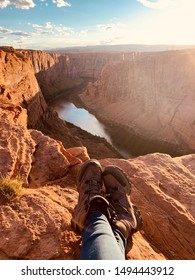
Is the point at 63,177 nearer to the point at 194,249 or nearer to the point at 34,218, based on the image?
the point at 34,218

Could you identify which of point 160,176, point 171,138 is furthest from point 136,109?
point 160,176

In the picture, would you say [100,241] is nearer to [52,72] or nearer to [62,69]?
[52,72]

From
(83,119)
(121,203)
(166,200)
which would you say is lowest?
(83,119)

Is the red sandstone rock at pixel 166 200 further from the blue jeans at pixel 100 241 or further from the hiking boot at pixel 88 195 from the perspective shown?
the blue jeans at pixel 100 241

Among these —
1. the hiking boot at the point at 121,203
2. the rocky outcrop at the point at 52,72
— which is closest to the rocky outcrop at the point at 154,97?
the rocky outcrop at the point at 52,72

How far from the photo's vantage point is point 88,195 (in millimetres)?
3842

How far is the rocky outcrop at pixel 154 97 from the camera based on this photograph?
3527 centimetres

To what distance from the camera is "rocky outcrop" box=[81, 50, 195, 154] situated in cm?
3527

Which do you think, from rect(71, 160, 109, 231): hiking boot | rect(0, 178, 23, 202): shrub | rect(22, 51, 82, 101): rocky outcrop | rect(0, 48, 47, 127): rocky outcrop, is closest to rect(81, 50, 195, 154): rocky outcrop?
rect(0, 48, 47, 127): rocky outcrop

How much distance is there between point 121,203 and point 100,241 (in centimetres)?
147

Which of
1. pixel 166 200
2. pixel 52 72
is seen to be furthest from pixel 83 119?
pixel 52 72

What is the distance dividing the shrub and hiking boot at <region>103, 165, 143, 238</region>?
1386 millimetres

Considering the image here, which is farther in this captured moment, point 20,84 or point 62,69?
point 62,69

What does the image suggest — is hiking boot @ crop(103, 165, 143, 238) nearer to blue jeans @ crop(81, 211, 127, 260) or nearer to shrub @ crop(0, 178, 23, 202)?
blue jeans @ crop(81, 211, 127, 260)
